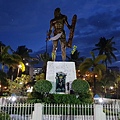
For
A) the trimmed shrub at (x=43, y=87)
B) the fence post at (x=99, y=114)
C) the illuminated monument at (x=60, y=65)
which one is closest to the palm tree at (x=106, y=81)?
the illuminated monument at (x=60, y=65)

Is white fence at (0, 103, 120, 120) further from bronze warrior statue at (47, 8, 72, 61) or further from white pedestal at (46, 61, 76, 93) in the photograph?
bronze warrior statue at (47, 8, 72, 61)

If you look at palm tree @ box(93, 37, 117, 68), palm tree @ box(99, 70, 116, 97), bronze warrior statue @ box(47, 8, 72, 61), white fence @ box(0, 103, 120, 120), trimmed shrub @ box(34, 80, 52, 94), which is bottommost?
white fence @ box(0, 103, 120, 120)

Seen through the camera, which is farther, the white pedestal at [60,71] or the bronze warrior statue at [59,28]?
the bronze warrior statue at [59,28]

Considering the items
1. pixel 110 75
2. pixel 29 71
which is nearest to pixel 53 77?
pixel 110 75

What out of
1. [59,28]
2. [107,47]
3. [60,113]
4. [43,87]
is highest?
[107,47]

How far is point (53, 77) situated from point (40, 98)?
2077 mm

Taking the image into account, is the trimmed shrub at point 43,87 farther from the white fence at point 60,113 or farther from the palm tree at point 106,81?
the palm tree at point 106,81

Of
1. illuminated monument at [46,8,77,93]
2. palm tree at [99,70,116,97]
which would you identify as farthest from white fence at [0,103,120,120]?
palm tree at [99,70,116,97]

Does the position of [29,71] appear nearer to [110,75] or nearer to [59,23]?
[110,75]

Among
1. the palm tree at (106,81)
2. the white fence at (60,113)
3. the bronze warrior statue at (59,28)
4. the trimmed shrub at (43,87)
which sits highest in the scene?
the bronze warrior statue at (59,28)

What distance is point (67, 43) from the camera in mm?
17297

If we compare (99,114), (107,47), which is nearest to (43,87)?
(99,114)

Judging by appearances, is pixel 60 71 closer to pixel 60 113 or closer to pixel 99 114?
pixel 60 113

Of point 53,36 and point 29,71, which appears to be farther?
point 29,71
